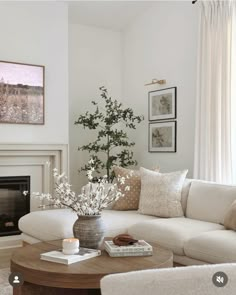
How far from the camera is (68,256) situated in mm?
2312

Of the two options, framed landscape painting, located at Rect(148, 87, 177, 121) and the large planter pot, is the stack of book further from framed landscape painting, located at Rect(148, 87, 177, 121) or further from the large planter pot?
framed landscape painting, located at Rect(148, 87, 177, 121)

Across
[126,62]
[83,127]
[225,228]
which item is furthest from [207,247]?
[126,62]

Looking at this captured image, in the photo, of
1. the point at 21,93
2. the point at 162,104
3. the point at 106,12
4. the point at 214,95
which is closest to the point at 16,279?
the point at 214,95

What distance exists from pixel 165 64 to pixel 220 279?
14.6 ft

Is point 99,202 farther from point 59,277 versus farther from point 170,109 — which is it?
point 170,109

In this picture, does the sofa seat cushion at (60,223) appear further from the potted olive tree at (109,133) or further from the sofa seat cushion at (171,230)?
the potted olive tree at (109,133)

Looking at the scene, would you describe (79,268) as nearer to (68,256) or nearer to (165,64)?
(68,256)

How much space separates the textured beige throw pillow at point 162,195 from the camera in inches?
148

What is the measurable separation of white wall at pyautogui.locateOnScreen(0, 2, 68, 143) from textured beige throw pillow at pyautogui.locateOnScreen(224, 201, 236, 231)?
2403 mm

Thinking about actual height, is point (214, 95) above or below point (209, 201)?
above

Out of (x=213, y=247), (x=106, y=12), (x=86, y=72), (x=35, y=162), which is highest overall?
(x=106, y=12)

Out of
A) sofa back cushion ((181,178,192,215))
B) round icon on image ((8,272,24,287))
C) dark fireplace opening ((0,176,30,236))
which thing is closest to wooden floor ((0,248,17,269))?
dark fireplace opening ((0,176,30,236))

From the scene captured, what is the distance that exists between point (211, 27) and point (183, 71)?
70 cm

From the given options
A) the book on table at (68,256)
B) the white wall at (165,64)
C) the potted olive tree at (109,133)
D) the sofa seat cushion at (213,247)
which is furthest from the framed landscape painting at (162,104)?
the book on table at (68,256)
